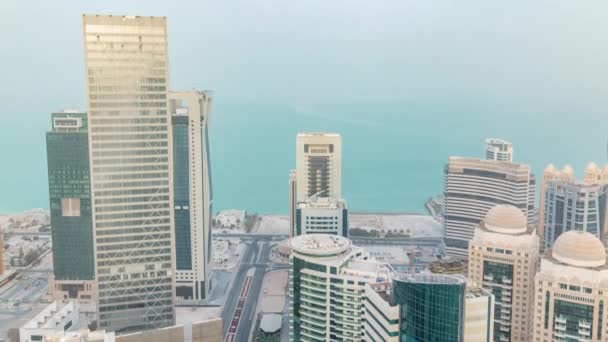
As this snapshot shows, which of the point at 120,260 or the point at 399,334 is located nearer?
the point at 399,334

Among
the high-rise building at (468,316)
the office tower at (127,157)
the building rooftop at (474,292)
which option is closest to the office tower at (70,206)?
the office tower at (127,157)

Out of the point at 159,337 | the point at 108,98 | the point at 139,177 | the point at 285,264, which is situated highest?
the point at 108,98

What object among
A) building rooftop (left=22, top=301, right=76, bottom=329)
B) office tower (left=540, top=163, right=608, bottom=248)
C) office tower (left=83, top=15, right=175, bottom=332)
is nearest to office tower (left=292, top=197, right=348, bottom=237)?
office tower (left=83, top=15, right=175, bottom=332)

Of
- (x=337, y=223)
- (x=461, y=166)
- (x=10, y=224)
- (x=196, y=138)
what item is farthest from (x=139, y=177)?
(x=10, y=224)

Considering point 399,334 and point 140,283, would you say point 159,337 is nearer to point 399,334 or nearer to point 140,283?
point 140,283

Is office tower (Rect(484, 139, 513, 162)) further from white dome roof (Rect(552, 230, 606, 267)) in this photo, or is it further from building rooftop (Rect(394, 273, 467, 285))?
building rooftop (Rect(394, 273, 467, 285))
